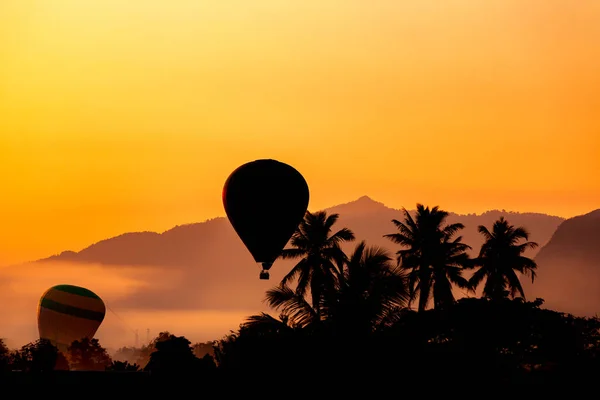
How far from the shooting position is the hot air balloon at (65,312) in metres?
167

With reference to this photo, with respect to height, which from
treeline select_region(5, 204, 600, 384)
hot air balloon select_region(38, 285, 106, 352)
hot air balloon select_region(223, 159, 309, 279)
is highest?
hot air balloon select_region(38, 285, 106, 352)

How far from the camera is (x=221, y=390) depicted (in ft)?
142

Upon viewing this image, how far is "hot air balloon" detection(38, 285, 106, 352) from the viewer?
166750mm

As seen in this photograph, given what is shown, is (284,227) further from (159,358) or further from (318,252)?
(318,252)

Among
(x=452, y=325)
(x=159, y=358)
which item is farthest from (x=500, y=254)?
(x=159, y=358)

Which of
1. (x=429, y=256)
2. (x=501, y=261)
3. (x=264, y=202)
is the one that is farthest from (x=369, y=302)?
(x=501, y=261)

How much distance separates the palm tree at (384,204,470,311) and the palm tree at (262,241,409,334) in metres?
57.8

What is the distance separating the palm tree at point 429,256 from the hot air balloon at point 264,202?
106 ft

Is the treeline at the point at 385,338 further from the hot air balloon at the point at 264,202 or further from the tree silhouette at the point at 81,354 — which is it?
the tree silhouette at the point at 81,354

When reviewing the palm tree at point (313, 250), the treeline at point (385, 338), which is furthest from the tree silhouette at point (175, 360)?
the palm tree at point (313, 250)

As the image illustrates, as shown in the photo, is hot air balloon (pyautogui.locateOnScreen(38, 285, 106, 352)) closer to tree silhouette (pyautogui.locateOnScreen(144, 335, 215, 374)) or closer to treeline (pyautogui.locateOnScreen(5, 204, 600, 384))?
treeline (pyautogui.locateOnScreen(5, 204, 600, 384))

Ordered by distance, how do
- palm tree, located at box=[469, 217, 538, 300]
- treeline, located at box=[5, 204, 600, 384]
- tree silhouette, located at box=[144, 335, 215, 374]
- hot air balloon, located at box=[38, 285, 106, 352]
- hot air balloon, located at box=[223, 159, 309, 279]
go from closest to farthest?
treeline, located at box=[5, 204, 600, 384] → tree silhouette, located at box=[144, 335, 215, 374] → hot air balloon, located at box=[223, 159, 309, 279] → palm tree, located at box=[469, 217, 538, 300] → hot air balloon, located at box=[38, 285, 106, 352]

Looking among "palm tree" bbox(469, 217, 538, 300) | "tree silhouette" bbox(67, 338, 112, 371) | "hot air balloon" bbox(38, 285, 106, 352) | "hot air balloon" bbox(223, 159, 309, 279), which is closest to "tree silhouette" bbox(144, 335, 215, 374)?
"hot air balloon" bbox(223, 159, 309, 279)

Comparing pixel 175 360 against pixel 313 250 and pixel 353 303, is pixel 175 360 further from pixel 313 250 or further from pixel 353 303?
pixel 313 250
